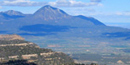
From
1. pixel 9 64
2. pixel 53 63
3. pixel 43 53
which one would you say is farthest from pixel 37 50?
pixel 9 64

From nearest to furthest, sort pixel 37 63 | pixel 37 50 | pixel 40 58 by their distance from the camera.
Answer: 1. pixel 37 63
2. pixel 40 58
3. pixel 37 50

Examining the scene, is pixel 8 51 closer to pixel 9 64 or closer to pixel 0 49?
pixel 0 49

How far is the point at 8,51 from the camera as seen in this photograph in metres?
158

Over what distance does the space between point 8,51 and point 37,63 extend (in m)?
20.1

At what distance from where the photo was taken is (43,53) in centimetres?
15912

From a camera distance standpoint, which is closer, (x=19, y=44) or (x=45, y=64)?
(x=45, y=64)

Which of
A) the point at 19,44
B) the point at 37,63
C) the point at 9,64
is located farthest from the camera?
the point at 19,44

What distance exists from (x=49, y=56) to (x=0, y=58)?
19.9m

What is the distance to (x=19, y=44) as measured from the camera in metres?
178

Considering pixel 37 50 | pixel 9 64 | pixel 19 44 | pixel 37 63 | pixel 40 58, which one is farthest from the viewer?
pixel 19 44

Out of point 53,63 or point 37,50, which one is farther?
point 37,50

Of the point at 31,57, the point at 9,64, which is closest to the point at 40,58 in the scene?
the point at 31,57

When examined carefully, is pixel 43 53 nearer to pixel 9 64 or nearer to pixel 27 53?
pixel 27 53

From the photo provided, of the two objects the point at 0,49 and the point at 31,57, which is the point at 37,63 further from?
the point at 0,49
